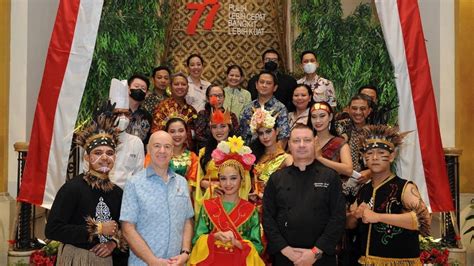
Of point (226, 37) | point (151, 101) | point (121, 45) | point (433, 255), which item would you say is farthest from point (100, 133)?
point (226, 37)

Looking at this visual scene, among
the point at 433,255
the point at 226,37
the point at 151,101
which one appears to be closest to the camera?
the point at 433,255

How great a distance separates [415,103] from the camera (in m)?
6.50

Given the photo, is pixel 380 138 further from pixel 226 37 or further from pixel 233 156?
pixel 226 37

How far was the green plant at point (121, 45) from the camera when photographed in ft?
21.7

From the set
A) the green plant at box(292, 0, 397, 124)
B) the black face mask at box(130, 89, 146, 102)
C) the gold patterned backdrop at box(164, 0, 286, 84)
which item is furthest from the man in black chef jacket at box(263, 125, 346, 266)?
the gold patterned backdrop at box(164, 0, 286, 84)

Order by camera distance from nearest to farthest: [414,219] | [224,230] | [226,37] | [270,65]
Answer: [414,219], [224,230], [270,65], [226,37]

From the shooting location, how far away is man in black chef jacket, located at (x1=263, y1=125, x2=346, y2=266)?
3992 mm

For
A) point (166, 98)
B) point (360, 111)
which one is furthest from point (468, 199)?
point (166, 98)

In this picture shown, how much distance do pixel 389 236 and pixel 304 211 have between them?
0.60 metres

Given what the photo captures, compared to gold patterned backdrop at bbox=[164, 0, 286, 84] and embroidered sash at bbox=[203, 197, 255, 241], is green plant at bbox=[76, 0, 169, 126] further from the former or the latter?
embroidered sash at bbox=[203, 197, 255, 241]

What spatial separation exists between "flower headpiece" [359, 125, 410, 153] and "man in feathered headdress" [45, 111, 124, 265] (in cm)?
174

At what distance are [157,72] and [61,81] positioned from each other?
1.01 meters

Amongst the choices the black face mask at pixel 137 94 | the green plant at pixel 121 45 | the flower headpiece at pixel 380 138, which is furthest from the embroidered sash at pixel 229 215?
the green plant at pixel 121 45

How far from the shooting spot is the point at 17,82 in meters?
7.09
